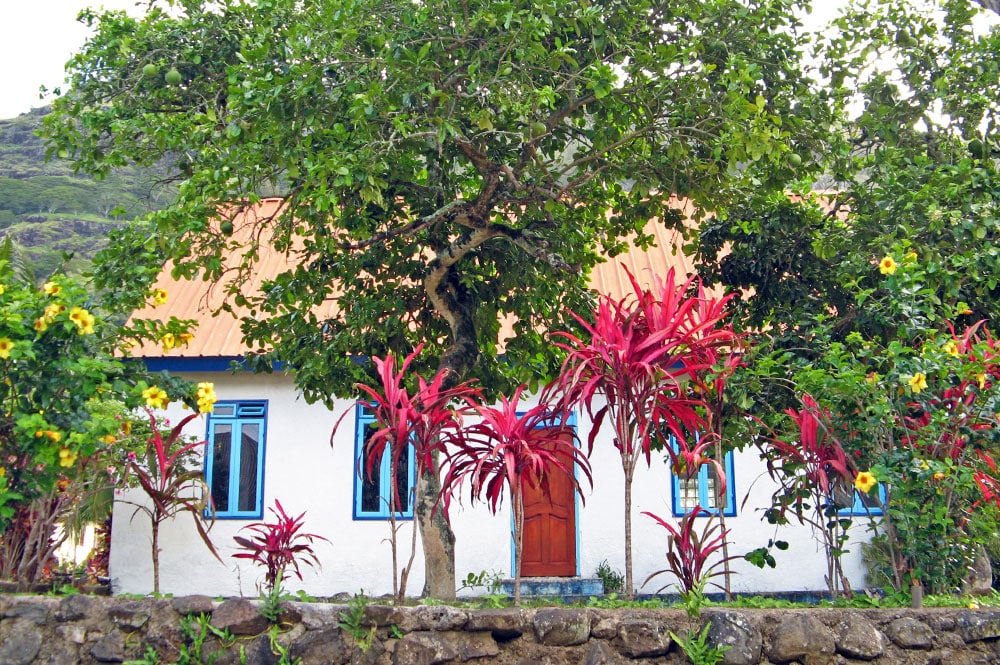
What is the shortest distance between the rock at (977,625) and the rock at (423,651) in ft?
8.02

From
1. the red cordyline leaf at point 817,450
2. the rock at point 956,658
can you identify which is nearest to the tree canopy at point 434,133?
the red cordyline leaf at point 817,450

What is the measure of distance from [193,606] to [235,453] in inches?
258

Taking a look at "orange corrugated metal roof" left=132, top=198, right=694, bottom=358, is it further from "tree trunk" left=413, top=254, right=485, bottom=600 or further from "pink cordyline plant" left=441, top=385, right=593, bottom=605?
"pink cordyline plant" left=441, top=385, right=593, bottom=605

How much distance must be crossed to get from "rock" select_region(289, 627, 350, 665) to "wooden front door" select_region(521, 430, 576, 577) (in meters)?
6.67

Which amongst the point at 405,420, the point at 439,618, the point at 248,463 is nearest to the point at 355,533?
the point at 248,463

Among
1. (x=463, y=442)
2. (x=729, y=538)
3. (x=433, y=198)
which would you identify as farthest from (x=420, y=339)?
(x=729, y=538)

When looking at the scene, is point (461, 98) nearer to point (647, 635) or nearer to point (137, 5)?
point (137, 5)

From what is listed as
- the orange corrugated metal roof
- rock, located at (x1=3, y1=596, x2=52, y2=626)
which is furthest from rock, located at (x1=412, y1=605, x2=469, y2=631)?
the orange corrugated metal roof

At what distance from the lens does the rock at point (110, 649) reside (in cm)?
464

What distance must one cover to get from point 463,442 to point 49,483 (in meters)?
2.07

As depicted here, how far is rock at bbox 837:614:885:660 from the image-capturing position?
4.50 metres

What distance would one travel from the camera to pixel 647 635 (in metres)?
4.46

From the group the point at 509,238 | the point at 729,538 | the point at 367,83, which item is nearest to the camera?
the point at 367,83

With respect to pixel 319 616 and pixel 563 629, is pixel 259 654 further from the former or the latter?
pixel 563 629
